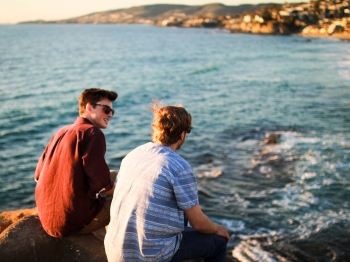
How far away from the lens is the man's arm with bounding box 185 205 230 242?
9.86 feet

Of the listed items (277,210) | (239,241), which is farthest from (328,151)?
(239,241)

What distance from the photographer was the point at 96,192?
375 centimetres

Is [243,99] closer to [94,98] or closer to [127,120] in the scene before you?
[127,120]

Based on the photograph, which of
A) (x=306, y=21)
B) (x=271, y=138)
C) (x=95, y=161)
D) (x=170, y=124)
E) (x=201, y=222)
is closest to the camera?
(x=170, y=124)

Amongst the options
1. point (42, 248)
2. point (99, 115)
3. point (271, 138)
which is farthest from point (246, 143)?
point (42, 248)

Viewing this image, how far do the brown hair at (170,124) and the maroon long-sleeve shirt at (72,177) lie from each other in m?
0.72

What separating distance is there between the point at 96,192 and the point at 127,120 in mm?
15399

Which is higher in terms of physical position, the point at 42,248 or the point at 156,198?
the point at 156,198

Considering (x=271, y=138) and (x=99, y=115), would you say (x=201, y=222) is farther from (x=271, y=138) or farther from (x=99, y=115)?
(x=271, y=138)

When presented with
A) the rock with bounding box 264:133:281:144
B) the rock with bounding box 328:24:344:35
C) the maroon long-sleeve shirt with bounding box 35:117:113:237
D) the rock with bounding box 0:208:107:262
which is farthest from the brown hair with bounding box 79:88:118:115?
the rock with bounding box 328:24:344:35

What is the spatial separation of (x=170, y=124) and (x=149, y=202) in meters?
0.64

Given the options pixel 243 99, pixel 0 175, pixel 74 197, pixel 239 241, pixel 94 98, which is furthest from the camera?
pixel 243 99

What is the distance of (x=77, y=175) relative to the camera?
351cm

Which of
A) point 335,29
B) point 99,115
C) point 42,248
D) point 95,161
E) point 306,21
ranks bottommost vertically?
point 42,248
